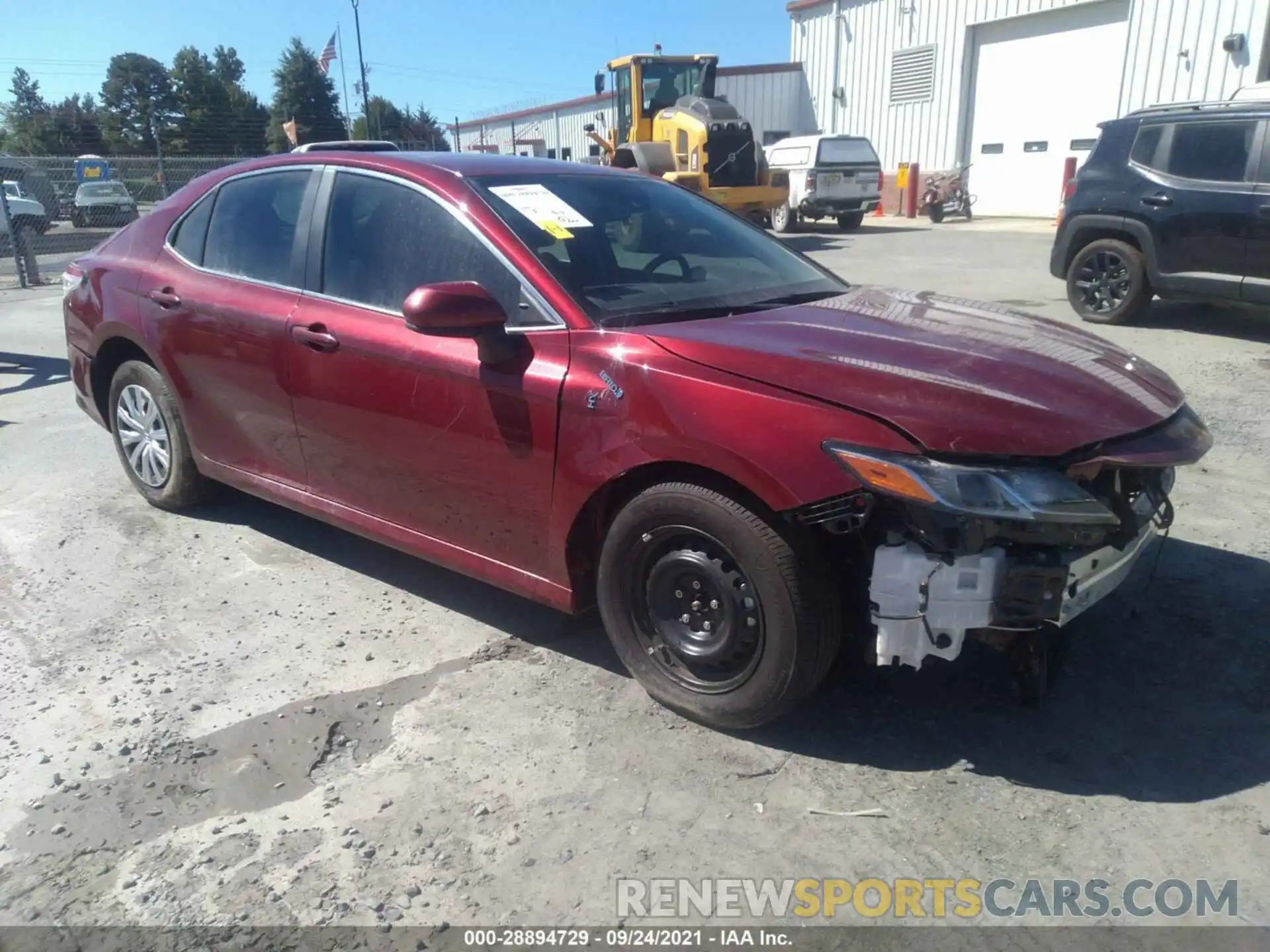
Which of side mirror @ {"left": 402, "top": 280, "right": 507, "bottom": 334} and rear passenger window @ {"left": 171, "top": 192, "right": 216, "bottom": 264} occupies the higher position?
rear passenger window @ {"left": 171, "top": 192, "right": 216, "bottom": 264}

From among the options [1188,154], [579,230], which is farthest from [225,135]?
[579,230]

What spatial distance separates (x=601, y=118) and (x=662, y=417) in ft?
79.8

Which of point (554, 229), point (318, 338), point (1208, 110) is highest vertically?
point (1208, 110)

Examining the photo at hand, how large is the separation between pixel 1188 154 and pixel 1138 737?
713 cm

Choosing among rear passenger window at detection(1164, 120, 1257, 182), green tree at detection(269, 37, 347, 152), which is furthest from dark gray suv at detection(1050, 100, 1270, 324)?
green tree at detection(269, 37, 347, 152)

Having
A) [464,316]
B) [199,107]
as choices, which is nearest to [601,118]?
[464,316]

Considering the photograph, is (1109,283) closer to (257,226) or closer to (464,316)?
(257,226)

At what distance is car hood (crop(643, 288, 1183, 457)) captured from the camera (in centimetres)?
247

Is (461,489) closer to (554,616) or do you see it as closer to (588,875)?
(554,616)

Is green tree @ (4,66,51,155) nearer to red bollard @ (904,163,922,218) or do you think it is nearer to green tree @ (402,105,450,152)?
green tree @ (402,105,450,152)

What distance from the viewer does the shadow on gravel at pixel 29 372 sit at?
796cm

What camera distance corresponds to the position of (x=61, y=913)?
7.60 ft

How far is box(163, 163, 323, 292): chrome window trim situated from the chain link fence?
1414 centimetres

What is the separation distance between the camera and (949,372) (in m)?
2.65
